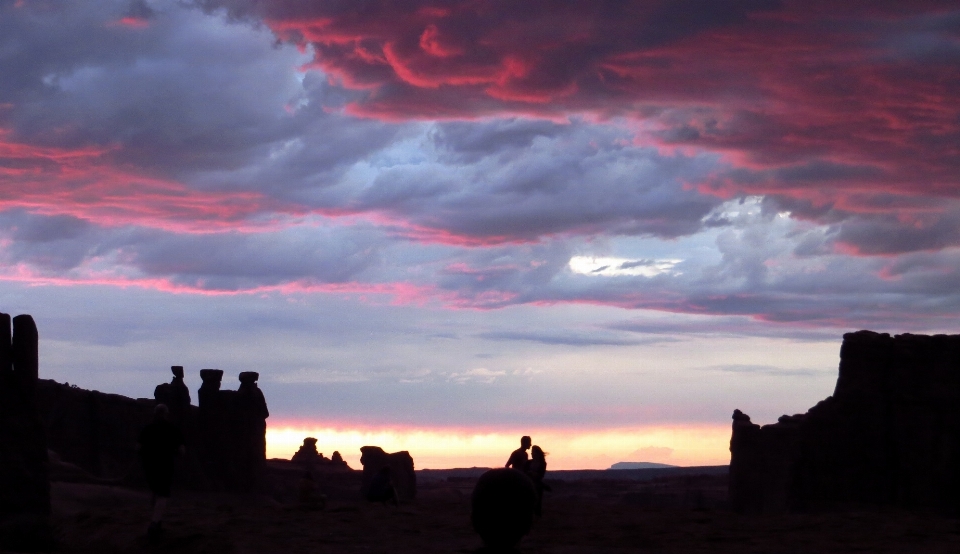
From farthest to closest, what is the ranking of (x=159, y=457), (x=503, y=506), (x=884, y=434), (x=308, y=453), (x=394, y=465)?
(x=308, y=453) → (x=394, y=465) → (x=884, y=434) → (x=159, y=457) → (x=503, y=506)

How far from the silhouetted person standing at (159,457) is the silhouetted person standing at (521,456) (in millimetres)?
5898

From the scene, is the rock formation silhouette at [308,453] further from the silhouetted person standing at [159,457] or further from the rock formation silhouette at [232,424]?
the silhouetted person standing at [159,457]

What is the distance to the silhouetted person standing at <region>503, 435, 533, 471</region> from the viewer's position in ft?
60.4

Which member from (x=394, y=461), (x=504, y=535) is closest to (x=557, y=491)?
(x=394, y=461)

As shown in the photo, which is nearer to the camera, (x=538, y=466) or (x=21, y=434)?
(x=21, y=434)

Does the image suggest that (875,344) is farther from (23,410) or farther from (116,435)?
(116,435)

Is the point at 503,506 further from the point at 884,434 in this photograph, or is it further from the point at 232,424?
the point at 232,424

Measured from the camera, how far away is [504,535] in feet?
29.8

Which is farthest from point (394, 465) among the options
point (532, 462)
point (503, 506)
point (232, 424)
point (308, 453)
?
point (503, 506)

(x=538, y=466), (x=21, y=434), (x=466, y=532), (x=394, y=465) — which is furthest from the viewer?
(x=394, y=465)

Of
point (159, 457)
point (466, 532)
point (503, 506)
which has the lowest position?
point (466, 532)

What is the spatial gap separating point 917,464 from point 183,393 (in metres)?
28.0

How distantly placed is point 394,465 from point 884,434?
2516 cm

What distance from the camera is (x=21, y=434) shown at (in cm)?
1709
